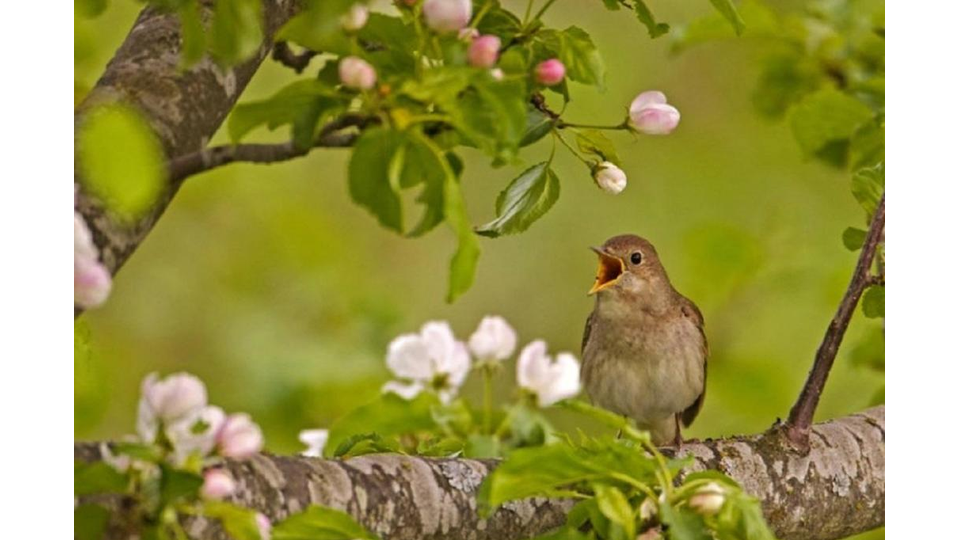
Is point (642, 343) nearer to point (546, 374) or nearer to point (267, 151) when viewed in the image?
point (546, 374)

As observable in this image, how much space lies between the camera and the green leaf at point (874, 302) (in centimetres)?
183

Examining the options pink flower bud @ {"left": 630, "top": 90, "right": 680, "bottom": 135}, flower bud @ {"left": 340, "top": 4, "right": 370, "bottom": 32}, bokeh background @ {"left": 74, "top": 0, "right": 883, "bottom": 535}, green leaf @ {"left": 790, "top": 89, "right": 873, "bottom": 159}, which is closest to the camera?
flower bud @ {"left": 340, "top": 4, "right": 370, "bottom": 32}

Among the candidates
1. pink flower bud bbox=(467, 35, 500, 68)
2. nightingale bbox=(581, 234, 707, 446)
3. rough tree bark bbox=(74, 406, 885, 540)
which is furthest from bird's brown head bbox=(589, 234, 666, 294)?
pink flower bud bbox=(467, 35, 500, 68)

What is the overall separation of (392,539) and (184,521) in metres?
0.27

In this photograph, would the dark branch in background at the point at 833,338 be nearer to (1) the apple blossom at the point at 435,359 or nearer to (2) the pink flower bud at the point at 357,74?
(1) the apple blossom at the point at 435,359

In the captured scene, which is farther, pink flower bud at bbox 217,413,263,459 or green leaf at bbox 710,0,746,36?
green leaf at bbox 710,0,746,36

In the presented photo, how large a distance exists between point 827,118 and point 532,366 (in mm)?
1258

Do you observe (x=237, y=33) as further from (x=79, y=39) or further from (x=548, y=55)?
(x=79, y=39)

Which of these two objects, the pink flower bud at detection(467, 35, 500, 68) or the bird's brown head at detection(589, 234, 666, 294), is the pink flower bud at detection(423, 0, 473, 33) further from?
the bird's brown head at detection(589, 234, 666, 294)

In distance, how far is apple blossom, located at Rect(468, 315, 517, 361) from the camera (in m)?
1.20

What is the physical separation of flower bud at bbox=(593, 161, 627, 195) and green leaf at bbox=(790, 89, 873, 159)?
991mm

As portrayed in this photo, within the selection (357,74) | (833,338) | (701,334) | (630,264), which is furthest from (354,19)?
(701,334)

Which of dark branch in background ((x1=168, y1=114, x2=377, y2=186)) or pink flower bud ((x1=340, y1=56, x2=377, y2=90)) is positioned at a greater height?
pink flower bud ((x1=340, y1=56, x2=377, y2=90))
